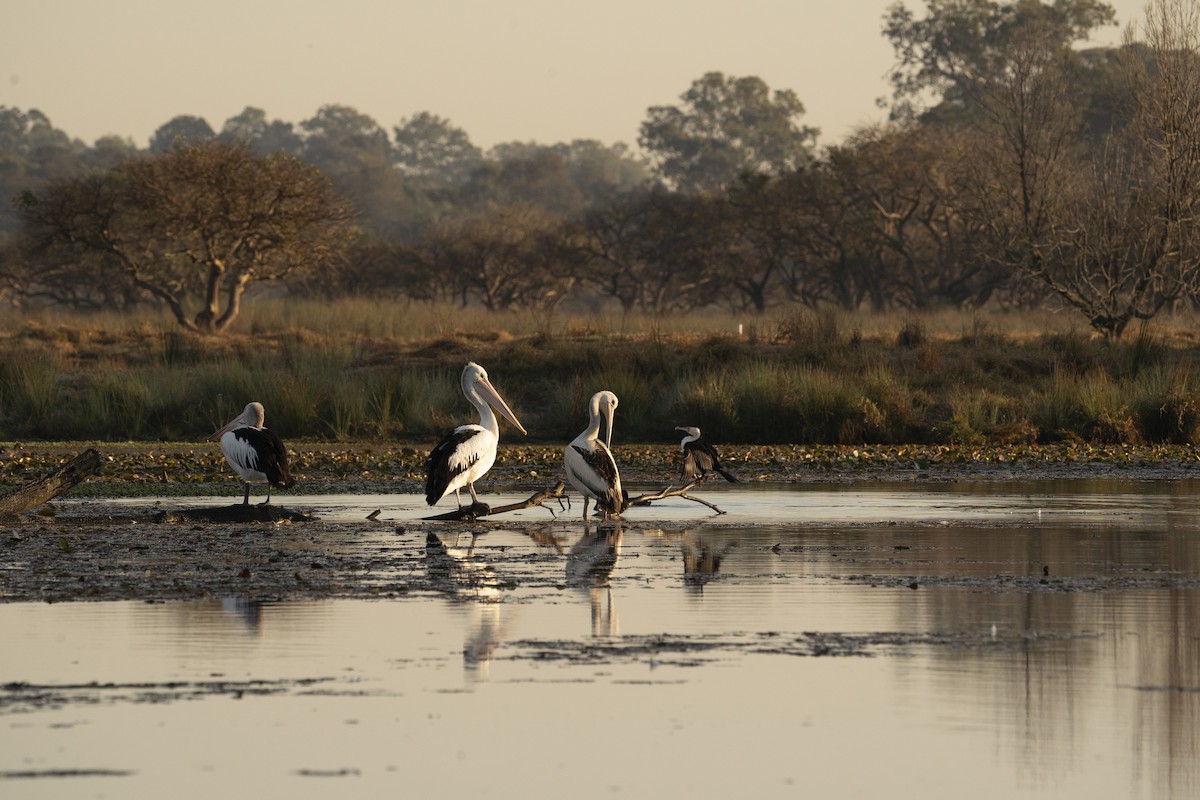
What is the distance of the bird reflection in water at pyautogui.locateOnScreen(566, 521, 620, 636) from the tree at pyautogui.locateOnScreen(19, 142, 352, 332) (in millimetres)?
27507

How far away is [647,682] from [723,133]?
106640 mm

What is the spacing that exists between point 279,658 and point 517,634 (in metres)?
1.34

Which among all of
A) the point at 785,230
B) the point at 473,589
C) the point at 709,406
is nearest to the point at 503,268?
the point at 785,230

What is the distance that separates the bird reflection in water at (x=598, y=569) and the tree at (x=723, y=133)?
92.4 meters

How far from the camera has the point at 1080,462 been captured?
2356 cm

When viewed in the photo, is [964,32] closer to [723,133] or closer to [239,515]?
[723,133]

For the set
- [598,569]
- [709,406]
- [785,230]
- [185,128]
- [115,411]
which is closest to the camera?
[598,569]

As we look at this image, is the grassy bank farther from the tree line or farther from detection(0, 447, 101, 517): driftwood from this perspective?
detection(0, 447, 101, 517): driftwood

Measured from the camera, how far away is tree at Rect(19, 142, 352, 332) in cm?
4334

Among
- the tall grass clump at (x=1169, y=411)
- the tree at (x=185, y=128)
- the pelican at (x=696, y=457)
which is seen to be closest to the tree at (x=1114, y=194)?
the tall grass clump at (x=1169, y=411)

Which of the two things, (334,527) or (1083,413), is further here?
(1083,413)

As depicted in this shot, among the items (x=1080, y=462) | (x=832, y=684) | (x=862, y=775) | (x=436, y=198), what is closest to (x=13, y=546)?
Result: (x=832, y=684)

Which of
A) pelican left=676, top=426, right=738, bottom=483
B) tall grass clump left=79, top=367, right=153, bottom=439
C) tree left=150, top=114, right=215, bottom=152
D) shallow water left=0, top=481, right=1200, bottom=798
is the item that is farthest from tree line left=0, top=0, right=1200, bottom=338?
tree left=150, top=114, right=215, bottom=152

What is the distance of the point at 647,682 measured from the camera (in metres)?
8.93
